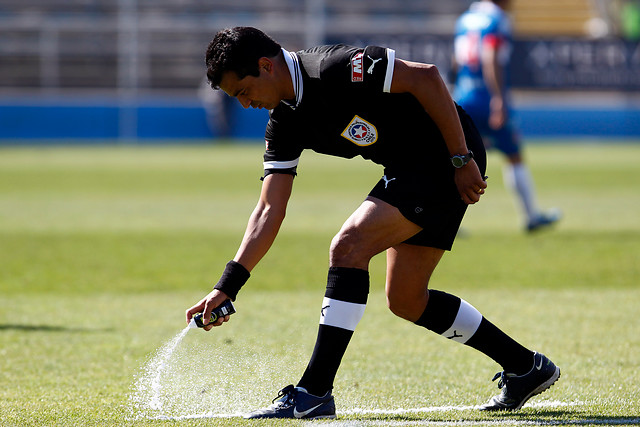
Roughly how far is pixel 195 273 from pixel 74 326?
2.53 metres

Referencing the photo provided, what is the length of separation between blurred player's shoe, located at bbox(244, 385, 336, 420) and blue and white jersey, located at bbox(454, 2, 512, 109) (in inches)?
287

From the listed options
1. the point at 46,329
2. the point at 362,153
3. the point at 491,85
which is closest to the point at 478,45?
the point at 491,85

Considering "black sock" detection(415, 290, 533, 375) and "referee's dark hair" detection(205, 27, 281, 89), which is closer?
"referee's dark hair" detection(205, 27, 281, 89)

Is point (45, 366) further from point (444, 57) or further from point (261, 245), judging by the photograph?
point (444, 57)

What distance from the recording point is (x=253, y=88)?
3922 millimetres

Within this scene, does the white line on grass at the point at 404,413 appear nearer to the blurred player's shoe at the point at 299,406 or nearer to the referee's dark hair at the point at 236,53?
the blurred player's shoe at the point at 299,406

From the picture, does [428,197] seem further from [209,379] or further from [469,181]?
[209,379]

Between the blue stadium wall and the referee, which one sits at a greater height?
the referee

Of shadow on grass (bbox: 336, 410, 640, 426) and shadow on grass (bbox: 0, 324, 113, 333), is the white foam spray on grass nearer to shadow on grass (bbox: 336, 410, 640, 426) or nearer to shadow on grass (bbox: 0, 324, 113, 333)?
shadow on grass (bbox: 336, 410, 640, 426)

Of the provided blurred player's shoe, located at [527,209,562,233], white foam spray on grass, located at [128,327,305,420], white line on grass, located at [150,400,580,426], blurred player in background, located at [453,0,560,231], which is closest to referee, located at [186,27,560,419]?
white line on grass, located at [150,400,580,426]

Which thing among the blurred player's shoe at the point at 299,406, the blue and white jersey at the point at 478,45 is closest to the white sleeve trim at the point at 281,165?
the blurred player's shoe at the point at 299,406

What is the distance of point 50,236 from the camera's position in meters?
11.6

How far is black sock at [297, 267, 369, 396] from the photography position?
3982 millimetres

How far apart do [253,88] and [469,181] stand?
97cm
